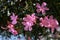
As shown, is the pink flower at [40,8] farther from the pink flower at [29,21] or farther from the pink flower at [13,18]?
the pink flower at [13,18]

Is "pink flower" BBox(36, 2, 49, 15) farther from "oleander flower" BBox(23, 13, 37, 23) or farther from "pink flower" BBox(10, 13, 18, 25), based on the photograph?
"pink flower" BBox(10, 13, 18, 25)

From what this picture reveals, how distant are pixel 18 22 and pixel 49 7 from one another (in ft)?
0.75

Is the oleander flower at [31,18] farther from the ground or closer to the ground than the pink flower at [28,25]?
farther from the ground

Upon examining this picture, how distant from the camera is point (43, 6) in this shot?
1213mm

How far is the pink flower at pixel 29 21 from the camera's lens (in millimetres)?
1204

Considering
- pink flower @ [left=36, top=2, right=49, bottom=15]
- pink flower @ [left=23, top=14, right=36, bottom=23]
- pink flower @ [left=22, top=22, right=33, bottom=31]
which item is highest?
pink flower @ [left=36, top=2, right=49, bottom=15]

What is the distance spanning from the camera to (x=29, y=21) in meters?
1.21

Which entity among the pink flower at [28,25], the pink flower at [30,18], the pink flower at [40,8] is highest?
the pink flower at [40,8]

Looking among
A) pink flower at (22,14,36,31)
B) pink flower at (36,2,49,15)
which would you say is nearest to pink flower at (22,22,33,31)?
pink flower at (22,14,36,31)

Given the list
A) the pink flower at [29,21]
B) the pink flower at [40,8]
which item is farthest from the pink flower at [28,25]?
the pink flower at [40,8]

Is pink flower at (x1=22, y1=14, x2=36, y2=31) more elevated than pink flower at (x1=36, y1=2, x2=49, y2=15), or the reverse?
pink flower at (x1=36, y1=2, x2=49, y2=15)

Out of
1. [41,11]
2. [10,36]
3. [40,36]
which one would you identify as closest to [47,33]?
[40,36]

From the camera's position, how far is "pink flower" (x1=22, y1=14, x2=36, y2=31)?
1.20 metres

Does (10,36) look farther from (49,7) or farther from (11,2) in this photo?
(49,7)
